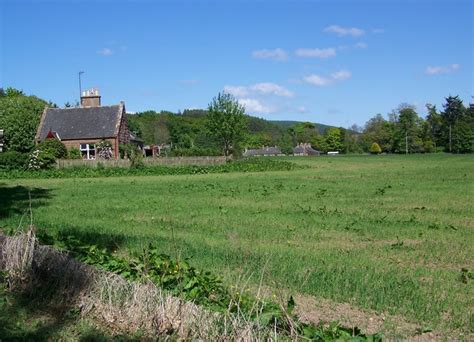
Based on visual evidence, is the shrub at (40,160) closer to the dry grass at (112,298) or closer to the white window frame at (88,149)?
the white window frame at (88,149)

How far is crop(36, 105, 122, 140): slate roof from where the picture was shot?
180 ft

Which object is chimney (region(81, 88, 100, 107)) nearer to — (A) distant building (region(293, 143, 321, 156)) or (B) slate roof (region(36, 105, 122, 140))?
(B) slate roof (region(36, 105, 122, 140))

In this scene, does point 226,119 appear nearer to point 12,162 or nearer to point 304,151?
point 12,162

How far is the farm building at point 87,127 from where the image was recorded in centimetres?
5448

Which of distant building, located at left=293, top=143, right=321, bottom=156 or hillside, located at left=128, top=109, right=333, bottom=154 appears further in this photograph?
distant building, located at left=293, top=143, right=321, bottom=156

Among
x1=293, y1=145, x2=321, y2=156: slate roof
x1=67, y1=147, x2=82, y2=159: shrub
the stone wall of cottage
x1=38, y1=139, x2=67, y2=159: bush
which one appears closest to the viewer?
x1=38, y1=139, x2=67, y2=159: bush

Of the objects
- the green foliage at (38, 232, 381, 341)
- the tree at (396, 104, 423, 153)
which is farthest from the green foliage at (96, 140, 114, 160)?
the tree at (396, 104, 423, 153)

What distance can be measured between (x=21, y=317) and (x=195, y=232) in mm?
5887

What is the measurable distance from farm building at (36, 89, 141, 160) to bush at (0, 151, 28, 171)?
38.6 feet

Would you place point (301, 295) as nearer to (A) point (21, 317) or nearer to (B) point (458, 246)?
(A) point (21, 317)

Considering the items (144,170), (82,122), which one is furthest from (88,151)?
(144,170)

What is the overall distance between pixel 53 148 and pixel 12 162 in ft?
18.7

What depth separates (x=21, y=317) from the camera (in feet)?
17.6

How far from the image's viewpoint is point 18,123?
2549 inches
